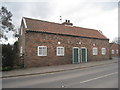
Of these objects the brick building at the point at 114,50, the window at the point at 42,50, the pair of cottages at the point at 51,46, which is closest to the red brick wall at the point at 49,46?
the pair of cottages at the point at 51,46

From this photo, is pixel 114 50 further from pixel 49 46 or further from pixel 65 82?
pixel 65 82

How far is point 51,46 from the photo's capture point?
16.2m

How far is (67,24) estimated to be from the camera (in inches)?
867

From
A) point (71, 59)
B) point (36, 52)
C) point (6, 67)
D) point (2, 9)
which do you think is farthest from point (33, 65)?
point (2, 9)

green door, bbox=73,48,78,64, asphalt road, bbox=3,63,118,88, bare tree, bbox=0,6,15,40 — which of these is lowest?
asphalt road, bbox=3,63,118,88

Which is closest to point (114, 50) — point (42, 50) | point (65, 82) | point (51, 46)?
point (51, 46)

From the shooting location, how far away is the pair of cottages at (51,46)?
580 inches

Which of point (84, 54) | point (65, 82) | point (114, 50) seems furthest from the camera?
point (114, 50)

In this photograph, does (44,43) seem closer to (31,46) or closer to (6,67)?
(31,46)

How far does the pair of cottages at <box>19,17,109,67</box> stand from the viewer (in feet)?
48.3

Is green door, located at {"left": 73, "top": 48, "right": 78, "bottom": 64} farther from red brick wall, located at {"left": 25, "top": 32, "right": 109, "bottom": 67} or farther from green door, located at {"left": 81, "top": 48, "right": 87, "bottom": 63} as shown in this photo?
green door, located at {"left": 81, "top": 48, "right": 87, "bottom": 63}

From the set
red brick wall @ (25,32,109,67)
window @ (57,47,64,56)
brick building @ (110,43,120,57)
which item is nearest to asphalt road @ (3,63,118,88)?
red brick wall @ (25,32,109,67)

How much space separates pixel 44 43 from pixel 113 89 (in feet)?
37.6

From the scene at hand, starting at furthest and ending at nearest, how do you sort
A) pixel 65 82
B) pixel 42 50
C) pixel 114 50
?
1. pixel 114 50
2. pixel 42 50
3. pixel 65 82
